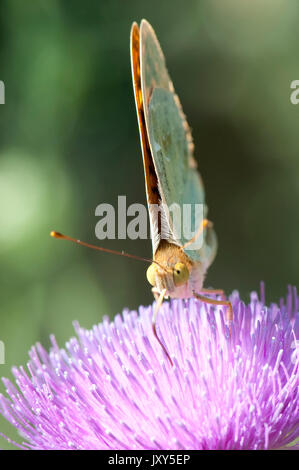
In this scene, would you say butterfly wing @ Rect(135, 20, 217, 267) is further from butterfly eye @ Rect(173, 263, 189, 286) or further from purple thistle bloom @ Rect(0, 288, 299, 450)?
purple thistle bloom @ Rect(0, 288, 299, 450)

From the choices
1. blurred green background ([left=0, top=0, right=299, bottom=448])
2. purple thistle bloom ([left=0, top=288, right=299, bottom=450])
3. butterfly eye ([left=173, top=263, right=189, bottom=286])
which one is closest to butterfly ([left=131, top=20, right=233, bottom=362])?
butterfly eye ([left=173, top=263, right=189, bottom=286])

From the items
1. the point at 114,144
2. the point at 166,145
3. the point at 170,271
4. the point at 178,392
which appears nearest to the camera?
the point at 178,392

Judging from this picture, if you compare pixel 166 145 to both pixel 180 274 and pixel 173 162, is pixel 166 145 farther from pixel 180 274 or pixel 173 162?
pixel 180 274

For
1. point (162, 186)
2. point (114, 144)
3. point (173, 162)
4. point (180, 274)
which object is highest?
point (114, 144)

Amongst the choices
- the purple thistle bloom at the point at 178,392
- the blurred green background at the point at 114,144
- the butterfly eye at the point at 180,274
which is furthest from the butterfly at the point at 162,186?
the blurred green background at the point at 114,144

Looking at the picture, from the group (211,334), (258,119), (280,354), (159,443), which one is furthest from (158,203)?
(258,119)

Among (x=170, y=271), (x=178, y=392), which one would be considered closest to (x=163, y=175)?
(x=170, y=271)
